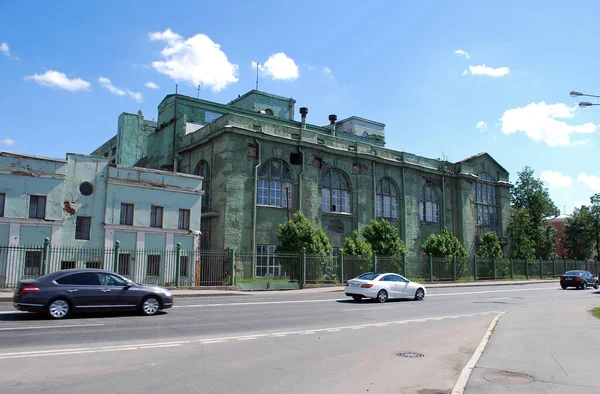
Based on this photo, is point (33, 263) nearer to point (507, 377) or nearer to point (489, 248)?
point (507, 377)

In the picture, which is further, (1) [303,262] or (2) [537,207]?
(2) [537,207]

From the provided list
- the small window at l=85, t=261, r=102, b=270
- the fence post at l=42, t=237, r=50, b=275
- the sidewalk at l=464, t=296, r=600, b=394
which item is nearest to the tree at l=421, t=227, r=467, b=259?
the small window at l=85, t=261, r=102, b=270

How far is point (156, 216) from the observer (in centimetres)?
2805

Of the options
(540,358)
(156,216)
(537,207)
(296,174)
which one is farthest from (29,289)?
(537,207)

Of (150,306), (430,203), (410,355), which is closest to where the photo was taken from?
(410,355)

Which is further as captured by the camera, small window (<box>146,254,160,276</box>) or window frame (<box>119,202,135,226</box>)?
window frame (<box>119,202,135,226</box>)

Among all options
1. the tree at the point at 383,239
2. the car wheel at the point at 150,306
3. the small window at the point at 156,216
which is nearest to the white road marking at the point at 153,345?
the car wheel at the point at 150,306

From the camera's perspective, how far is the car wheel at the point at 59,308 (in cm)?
1218

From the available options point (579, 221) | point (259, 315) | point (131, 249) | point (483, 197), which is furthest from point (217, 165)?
point (579, 221)

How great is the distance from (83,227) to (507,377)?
2410cm

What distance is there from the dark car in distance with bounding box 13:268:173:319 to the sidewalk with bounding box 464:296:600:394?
30.1 ft

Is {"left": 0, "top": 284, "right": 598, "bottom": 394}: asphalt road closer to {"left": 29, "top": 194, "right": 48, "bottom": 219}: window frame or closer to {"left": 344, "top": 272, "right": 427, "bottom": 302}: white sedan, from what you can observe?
{"left": 344, "top": 272, "right": 427, "bottom": 302}: white sedan

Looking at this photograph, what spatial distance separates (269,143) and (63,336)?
25682 mm

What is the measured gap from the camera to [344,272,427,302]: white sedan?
1933 cm
